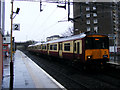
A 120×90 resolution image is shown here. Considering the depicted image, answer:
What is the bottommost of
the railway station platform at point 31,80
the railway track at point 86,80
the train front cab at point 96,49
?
the railway track at point 86,80

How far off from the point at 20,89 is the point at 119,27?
5150 cm

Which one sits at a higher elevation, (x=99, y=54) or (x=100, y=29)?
(x=100, y=29)

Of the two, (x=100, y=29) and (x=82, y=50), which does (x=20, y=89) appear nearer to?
(x=82, y=50)

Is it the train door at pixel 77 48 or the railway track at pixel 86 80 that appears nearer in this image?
the railway track at pixel 86 80

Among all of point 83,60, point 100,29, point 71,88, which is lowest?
point 71,88

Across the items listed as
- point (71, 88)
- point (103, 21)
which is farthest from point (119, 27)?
point (71, 88)

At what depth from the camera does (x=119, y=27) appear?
52781mm

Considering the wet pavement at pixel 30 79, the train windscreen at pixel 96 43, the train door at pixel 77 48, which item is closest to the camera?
the wet pavement at pixel 30 79

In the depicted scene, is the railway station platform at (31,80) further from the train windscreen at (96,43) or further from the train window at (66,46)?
the train windscreen at (96,43)

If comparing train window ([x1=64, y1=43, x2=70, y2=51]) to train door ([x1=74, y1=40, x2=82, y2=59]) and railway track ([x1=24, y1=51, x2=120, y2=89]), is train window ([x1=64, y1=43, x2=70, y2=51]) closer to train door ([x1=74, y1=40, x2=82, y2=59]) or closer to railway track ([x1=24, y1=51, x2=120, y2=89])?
train door ([x1=74, y1=40, x2=82, y2=59])

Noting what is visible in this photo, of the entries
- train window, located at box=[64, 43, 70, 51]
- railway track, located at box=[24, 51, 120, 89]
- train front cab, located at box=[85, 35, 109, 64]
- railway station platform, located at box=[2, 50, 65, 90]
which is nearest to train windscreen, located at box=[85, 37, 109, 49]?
train front cab, located at box=[85, 35, 109, 64]

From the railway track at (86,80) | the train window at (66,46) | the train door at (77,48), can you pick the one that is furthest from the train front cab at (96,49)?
the train window at (66,46)

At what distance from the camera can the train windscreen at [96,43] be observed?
37.2 ft

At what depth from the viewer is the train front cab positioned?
11156 millimetres
